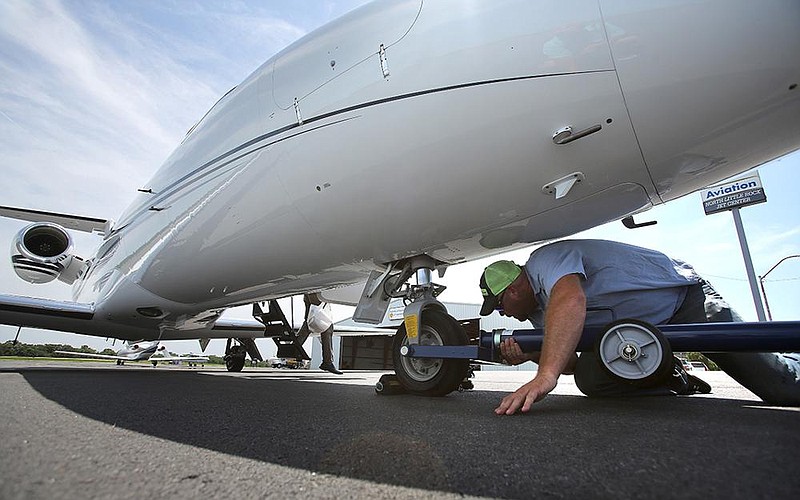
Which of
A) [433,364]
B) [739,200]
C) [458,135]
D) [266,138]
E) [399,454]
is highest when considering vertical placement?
[739,200]

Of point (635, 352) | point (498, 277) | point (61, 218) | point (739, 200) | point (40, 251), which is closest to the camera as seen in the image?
point (635, 352)

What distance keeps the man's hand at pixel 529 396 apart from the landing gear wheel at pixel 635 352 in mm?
249

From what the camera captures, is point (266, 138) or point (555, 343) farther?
point (266, 138)

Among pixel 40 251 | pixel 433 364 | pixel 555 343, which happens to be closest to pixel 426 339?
pixel 433 364

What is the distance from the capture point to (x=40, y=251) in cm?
781

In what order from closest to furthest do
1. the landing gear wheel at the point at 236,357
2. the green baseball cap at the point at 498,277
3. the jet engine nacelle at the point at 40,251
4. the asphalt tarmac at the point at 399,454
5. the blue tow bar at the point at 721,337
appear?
1. the asphalt tarmac at the point at 399,454
2. the blue tow bar at the point at 721,337
3. the green baseball cap at the point at 498,277
4. the jet engine nacelle at the point at 40,251
5. the landing gear wheel at the point at 236,357

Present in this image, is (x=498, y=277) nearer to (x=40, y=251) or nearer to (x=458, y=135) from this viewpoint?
(x=458, y=135)

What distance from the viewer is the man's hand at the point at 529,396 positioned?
74.0 inches

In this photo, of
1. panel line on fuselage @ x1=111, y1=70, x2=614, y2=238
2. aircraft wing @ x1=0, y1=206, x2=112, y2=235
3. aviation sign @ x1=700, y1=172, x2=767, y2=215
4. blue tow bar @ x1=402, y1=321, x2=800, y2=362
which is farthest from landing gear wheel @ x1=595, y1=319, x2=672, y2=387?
aviation sign @ x1=700, y1=172, x2=767, y2=215

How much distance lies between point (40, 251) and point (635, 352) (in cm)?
962

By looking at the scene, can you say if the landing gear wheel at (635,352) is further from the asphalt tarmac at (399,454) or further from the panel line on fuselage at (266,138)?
the panel line on fuselage at (266,138)

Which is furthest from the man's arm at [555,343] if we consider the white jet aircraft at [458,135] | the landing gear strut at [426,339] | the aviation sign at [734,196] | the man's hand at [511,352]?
the aviation sign at [734,196]

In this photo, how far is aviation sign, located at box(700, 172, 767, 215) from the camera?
25734mm

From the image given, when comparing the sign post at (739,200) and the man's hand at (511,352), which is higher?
the sign post at (739,200)
